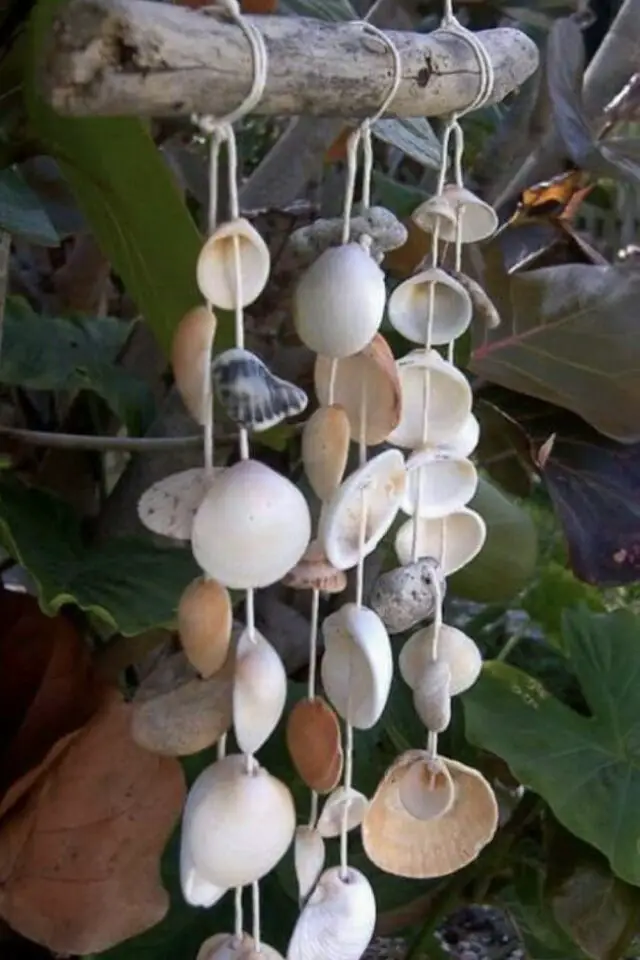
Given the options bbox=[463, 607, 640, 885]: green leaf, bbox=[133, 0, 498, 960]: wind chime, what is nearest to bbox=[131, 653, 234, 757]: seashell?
bbox=[133, 0, 498, 960]: wind chime

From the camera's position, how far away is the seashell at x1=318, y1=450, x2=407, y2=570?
0.35 metres

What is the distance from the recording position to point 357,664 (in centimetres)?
37

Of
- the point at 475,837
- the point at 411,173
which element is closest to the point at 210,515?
the point at 475,837

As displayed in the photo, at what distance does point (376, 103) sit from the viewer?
0.33 meters

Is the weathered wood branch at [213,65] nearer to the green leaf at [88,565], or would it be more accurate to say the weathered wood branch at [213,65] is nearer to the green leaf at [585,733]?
the green leaf at [88,565]

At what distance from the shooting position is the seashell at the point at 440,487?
0.41m

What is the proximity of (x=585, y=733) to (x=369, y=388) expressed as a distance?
0.37m

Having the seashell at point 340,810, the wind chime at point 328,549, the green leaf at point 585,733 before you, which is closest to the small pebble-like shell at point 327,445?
the wind chime at point 328,549

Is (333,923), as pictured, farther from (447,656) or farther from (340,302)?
(340,302)

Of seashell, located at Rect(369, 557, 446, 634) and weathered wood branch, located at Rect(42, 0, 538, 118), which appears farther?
seashell, located at Rect(369, 557, 446, 634)

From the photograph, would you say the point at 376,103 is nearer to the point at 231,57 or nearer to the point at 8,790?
the point at 231,57

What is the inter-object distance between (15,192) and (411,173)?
1.89 feet

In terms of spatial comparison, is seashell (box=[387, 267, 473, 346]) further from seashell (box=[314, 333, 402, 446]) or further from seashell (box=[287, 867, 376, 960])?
seashell (box=[287, 867, 376, 960])

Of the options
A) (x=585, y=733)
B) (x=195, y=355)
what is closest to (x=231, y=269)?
(x=195, y=355)
